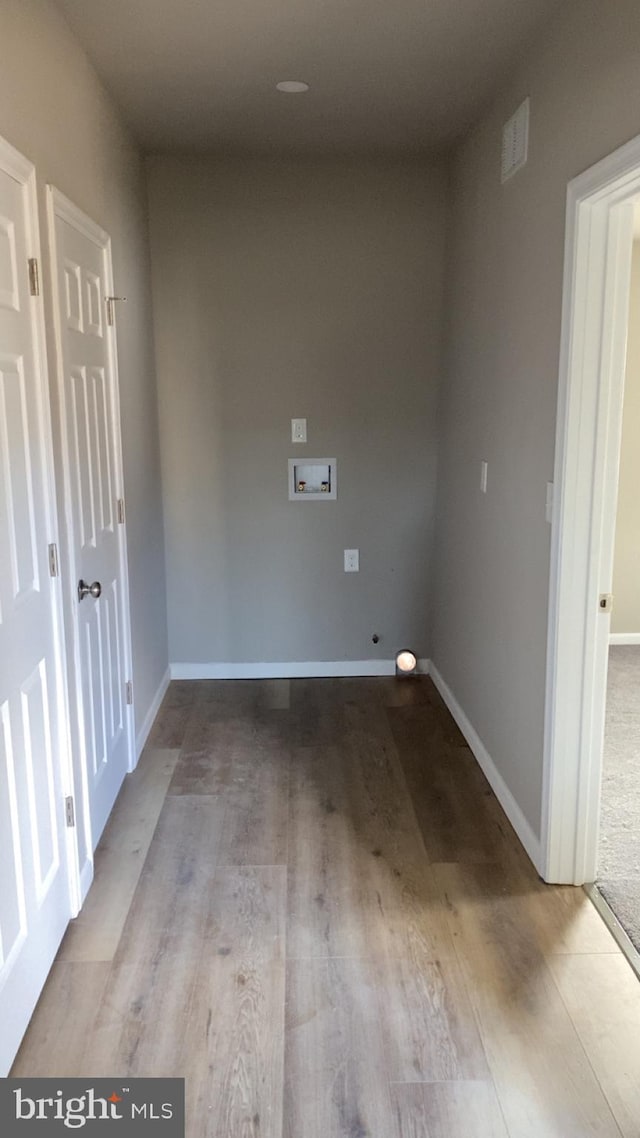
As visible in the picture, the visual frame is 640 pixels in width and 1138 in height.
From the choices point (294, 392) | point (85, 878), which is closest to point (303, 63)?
point (294, 392)

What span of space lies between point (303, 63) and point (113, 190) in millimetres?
841

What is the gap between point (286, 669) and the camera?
14.3 ft

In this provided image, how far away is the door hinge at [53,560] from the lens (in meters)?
2.19

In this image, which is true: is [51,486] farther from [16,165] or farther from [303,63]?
[303,63]

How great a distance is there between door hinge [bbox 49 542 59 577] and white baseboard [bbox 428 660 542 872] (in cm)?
166

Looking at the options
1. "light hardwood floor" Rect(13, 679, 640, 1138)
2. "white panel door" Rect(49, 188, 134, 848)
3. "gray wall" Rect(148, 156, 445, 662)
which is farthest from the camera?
"gray wall" Rect(148, 156, 445, 662)

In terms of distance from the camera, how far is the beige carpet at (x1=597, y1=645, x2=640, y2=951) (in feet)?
8.02

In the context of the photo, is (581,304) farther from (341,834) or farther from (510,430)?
(341,834)

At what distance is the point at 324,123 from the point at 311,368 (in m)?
1.09

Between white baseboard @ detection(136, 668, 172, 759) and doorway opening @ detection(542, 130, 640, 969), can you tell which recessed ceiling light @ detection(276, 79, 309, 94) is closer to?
doorway opening @ detection(542, 130, 640, 969)

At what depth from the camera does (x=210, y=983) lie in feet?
6.93

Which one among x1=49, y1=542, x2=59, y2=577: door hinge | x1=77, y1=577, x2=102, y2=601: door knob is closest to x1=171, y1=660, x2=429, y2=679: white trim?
x1=77, y1=577, x2=102, y2=601: door knob

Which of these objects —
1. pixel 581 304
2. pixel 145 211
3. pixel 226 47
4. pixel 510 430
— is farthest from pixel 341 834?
pixel 145 211

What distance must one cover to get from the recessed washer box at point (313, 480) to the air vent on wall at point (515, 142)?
5.35 ft
